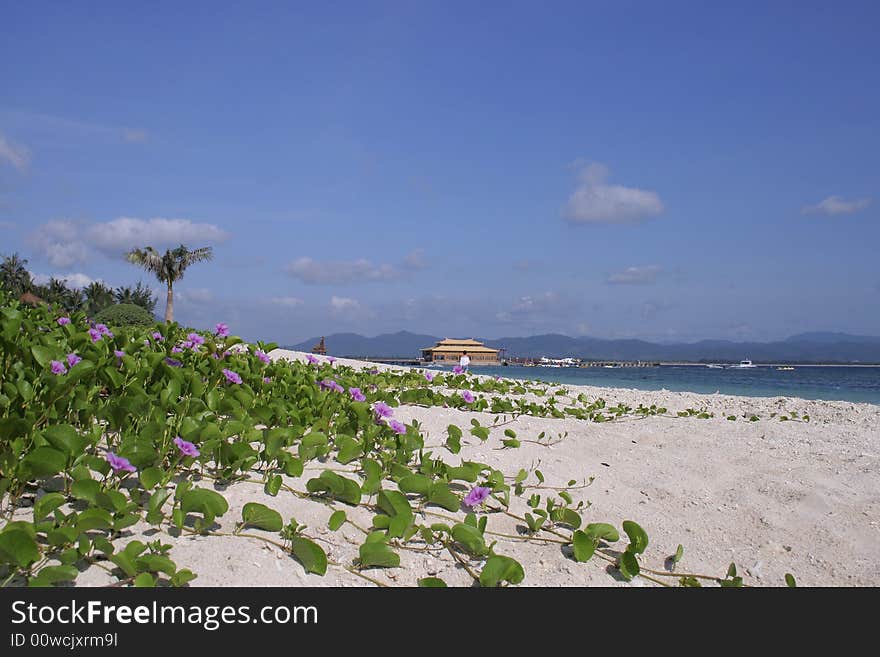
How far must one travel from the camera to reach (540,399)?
22.3 ft

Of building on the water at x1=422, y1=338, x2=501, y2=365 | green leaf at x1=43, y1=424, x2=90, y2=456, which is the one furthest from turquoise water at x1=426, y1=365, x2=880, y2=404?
green leaf at x1=43, y1=424, x2=90, y2=456

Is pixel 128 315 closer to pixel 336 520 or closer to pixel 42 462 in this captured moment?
pixel 42 462

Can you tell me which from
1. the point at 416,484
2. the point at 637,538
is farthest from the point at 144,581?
the point at 637,538

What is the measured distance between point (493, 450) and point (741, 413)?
5420 mm

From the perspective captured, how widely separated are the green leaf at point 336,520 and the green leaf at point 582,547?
88 centimetres

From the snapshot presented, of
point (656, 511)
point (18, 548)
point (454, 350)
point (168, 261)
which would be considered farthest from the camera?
point (454, 350)

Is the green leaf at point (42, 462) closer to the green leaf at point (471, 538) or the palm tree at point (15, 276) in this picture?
the green leaf at point (471, 538)

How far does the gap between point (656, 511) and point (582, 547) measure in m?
0.79

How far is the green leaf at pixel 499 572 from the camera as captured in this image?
186 cm

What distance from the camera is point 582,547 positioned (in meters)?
2.15

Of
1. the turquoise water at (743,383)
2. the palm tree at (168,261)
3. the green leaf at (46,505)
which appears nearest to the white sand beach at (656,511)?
the green leaf at (46,505)

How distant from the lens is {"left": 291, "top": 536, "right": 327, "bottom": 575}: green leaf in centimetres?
182
